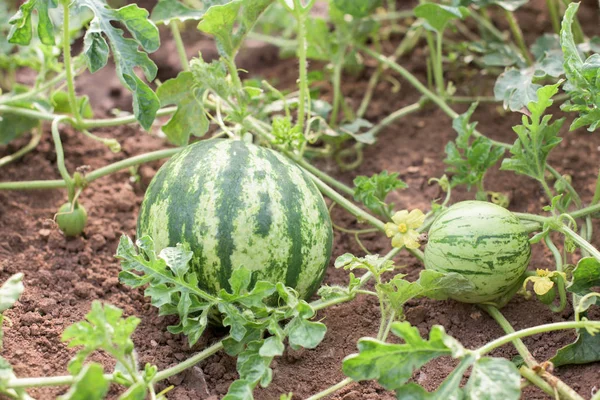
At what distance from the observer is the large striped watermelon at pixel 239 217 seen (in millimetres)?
2361

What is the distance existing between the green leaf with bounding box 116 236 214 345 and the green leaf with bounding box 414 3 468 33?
5.06 feet

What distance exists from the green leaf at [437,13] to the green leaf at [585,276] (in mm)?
1203

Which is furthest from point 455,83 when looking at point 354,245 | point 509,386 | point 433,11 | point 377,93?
point 509,386

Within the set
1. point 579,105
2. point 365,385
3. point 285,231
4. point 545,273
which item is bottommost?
point 365,385

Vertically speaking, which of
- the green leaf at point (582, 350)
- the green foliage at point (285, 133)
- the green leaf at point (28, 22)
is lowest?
the green leaf at point (582, 350)

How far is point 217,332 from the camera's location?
2592mm

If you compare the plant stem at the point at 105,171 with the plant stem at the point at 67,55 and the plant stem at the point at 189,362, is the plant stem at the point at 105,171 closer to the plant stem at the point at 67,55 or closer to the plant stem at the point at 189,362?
the plant stem at the point at 67,55

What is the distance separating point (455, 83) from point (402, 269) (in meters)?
1.43

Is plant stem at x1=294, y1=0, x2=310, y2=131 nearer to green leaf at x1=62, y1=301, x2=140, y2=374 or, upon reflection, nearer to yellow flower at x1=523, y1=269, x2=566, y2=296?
yellow flower at x1=523, y1=269, x2=566, y2=296

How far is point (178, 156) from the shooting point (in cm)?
263

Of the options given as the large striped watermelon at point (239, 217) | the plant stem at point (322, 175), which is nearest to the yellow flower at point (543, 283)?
the large striped watermelon at point (239, 217)

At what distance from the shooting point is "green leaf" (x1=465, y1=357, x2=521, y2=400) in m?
1.92

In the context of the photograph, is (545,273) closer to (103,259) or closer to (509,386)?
(509,386)

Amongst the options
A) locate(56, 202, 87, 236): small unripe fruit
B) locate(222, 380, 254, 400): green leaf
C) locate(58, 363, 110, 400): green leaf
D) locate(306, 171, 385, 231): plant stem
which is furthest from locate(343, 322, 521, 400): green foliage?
locate(56, 202, 87, 236): small unripe fruit
